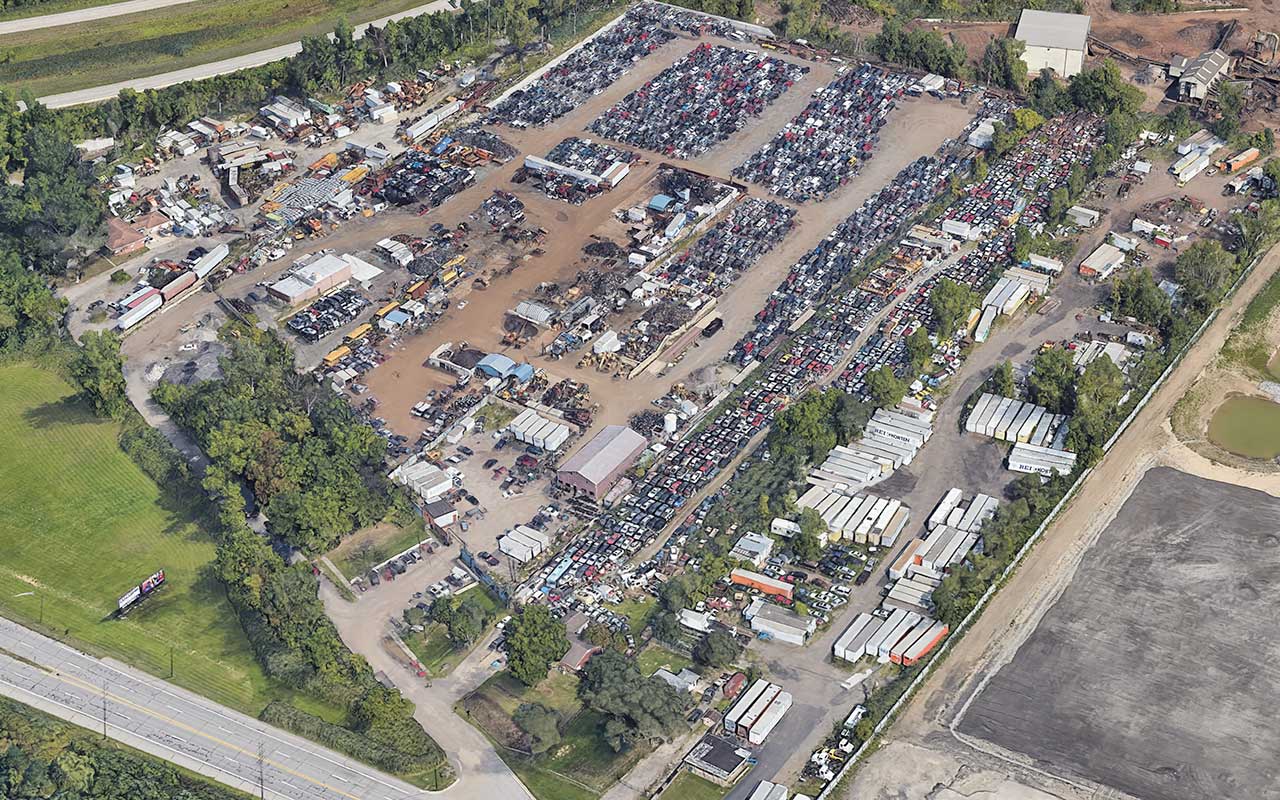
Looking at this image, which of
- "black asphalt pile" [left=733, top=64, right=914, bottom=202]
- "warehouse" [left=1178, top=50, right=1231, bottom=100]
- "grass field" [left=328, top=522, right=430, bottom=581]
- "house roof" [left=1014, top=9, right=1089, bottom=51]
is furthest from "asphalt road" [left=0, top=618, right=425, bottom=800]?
"warehouse" [left=1178, top=50, right=1231, bottom=100]

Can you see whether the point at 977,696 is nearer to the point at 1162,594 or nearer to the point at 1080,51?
the point at 1162,594

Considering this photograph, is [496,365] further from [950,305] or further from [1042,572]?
[1042,572]

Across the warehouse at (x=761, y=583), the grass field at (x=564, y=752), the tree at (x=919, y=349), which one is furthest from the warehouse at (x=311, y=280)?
the warehouse at (x=761, y=583)

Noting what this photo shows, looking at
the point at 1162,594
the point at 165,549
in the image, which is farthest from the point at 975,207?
the point at 165,549

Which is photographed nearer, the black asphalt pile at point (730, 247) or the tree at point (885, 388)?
the tree at point (885, 388)

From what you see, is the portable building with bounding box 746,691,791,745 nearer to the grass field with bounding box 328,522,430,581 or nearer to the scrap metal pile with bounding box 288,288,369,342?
the grass field with bounding box 328,522,430,581

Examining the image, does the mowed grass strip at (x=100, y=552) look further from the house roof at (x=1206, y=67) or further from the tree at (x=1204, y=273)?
the house roof at (x=1206, y=67)
